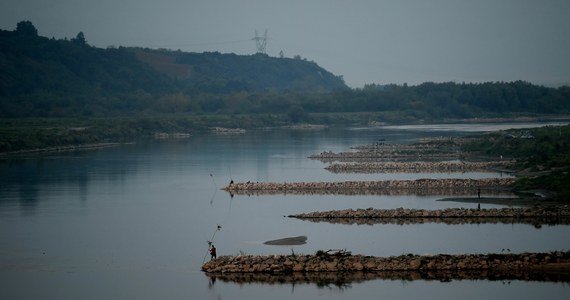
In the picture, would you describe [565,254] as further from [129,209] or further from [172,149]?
[172,149]

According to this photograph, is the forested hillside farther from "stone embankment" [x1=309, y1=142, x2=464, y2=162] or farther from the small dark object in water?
the small dark object in water

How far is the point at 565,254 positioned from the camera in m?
24.2

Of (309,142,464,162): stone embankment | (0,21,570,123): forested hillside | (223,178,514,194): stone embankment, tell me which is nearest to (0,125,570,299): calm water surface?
(223,178,514,194): stone embankment

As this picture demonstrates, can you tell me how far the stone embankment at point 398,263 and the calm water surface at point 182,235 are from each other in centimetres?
89

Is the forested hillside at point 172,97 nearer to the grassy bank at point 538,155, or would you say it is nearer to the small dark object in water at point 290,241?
the grassy bank at point 538,155

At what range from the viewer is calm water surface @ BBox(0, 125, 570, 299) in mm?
22938

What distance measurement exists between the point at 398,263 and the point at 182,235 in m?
9.38

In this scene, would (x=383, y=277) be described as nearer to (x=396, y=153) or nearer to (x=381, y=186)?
(x=381, y=186)

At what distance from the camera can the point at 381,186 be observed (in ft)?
138

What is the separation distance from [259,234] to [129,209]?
887cm

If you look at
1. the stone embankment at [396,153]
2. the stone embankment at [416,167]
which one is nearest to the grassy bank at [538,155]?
the stone embankment at [416,167]

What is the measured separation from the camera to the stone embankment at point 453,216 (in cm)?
3095

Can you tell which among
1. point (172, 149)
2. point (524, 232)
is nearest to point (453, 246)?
point (524, 232)

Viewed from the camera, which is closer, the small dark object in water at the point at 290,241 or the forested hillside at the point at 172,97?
the small dark object in water at the point at 290,241
